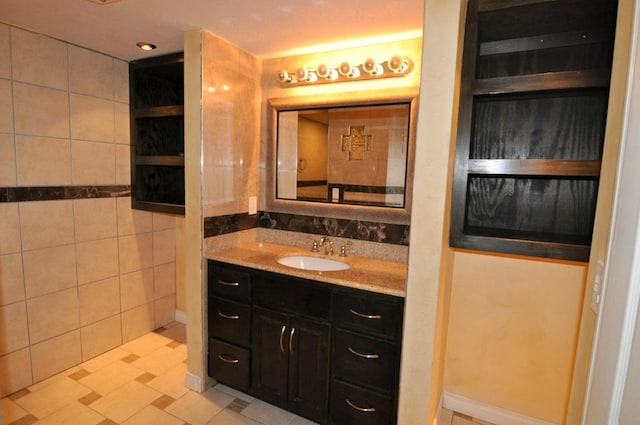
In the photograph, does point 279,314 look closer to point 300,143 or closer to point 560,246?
point 300,143

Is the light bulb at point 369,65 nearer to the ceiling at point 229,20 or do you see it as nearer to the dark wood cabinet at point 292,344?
the ceiling at point 229,20

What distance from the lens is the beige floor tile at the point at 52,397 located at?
2007 mm

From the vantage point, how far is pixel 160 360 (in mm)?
2572

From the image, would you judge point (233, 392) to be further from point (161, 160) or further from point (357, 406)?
point (161, 160)

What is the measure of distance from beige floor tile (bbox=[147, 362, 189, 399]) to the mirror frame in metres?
1.36

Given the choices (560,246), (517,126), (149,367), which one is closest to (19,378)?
(149,367)

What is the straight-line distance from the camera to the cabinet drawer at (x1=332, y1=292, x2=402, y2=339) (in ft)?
5.27

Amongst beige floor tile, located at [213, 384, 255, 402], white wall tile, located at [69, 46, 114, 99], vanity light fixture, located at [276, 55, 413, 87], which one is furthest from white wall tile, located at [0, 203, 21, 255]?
vanity light fixture, located at [276, 55, 413, 87]

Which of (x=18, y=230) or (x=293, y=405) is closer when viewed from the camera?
(x=293, y=405)

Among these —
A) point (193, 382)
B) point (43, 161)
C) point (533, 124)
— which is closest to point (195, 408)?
point (193, 382)

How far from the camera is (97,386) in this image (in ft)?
7.36

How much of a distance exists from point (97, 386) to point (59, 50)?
89.8 inches

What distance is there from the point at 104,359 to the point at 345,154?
2.43 meters

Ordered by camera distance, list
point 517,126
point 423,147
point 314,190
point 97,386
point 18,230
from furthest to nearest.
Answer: point 314,190, point 97,386, point 18,230, point 517,126, point 423,147
